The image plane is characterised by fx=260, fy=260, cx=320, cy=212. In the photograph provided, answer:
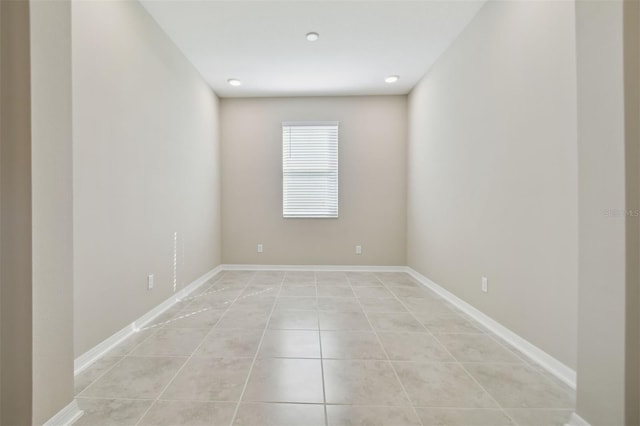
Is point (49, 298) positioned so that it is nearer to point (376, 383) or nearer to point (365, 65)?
point (376, 383)

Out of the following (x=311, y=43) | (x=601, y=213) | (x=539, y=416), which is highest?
(x=311, y=43)

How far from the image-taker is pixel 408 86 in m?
3.87

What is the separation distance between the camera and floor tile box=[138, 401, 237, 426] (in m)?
1.19

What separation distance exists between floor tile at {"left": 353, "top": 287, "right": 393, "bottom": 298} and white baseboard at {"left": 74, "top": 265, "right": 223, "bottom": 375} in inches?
77.9

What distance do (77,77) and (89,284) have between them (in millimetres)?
1296

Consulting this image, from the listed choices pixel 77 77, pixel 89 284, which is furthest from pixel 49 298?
pixel 77 77

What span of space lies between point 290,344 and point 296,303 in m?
0.85

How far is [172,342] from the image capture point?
192cm

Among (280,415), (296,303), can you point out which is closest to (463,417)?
(280,415)

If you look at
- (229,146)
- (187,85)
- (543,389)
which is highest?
(187,85)

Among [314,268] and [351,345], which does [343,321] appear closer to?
[351,345]

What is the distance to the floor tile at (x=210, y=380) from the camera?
53.7 inches

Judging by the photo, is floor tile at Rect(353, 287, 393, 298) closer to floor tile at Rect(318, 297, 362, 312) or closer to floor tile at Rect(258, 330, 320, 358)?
floor tile at Rect(318, 297, 362, 312)

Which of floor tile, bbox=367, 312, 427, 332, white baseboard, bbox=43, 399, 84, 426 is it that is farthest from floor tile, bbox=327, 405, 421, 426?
white baseboard, bbox=43, 399, 84, 426
